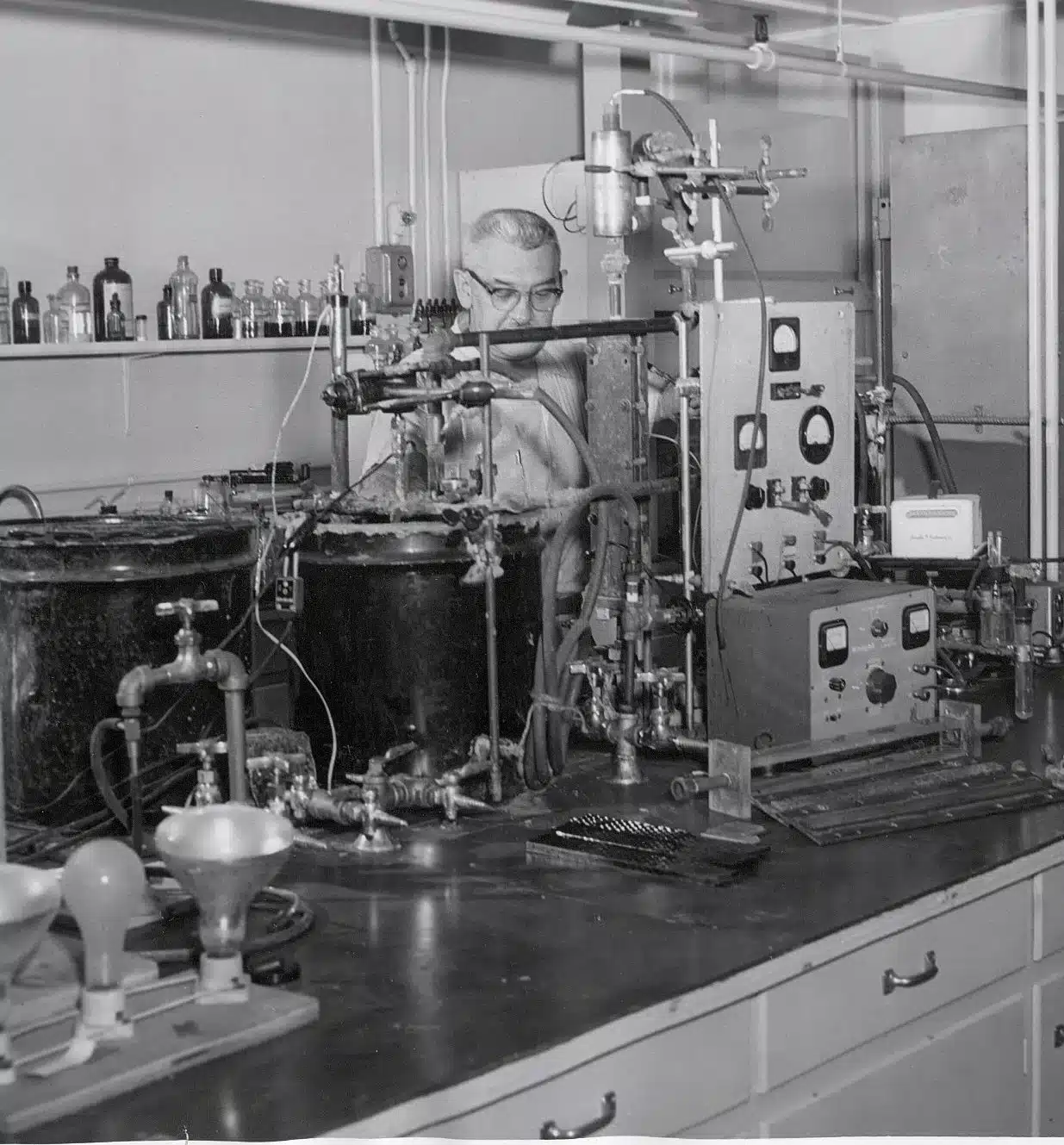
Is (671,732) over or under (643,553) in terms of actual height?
under

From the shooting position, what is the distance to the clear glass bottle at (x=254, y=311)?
162 inches

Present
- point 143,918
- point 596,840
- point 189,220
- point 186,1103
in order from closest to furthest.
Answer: point 186,1103 < point 143,918 < point 596,840 < point 189,220

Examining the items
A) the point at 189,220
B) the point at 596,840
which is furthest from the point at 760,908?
the point at 189,220

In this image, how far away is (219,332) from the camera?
4066mm

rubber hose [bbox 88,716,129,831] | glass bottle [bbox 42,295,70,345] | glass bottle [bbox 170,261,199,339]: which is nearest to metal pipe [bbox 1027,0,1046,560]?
glass bottle [bbox 170,261,199,339]

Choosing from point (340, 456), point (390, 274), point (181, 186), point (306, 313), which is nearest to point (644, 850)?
point (340, 456)

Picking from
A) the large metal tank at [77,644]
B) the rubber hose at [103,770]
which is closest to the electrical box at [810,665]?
the large metal tank at [77,644]

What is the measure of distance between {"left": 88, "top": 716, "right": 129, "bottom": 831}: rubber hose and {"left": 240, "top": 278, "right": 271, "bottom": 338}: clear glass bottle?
83.2 inches

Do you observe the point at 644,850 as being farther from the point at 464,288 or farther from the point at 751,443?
the point at 464,288

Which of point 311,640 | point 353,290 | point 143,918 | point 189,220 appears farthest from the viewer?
point 353,290

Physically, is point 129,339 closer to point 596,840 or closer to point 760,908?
point 596,840

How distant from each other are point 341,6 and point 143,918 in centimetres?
180

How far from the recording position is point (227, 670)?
6.62ft

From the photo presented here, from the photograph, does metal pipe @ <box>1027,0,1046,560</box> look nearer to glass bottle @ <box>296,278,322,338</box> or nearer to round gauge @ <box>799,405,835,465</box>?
round gauge @ <box>799,405,835,465</box>
